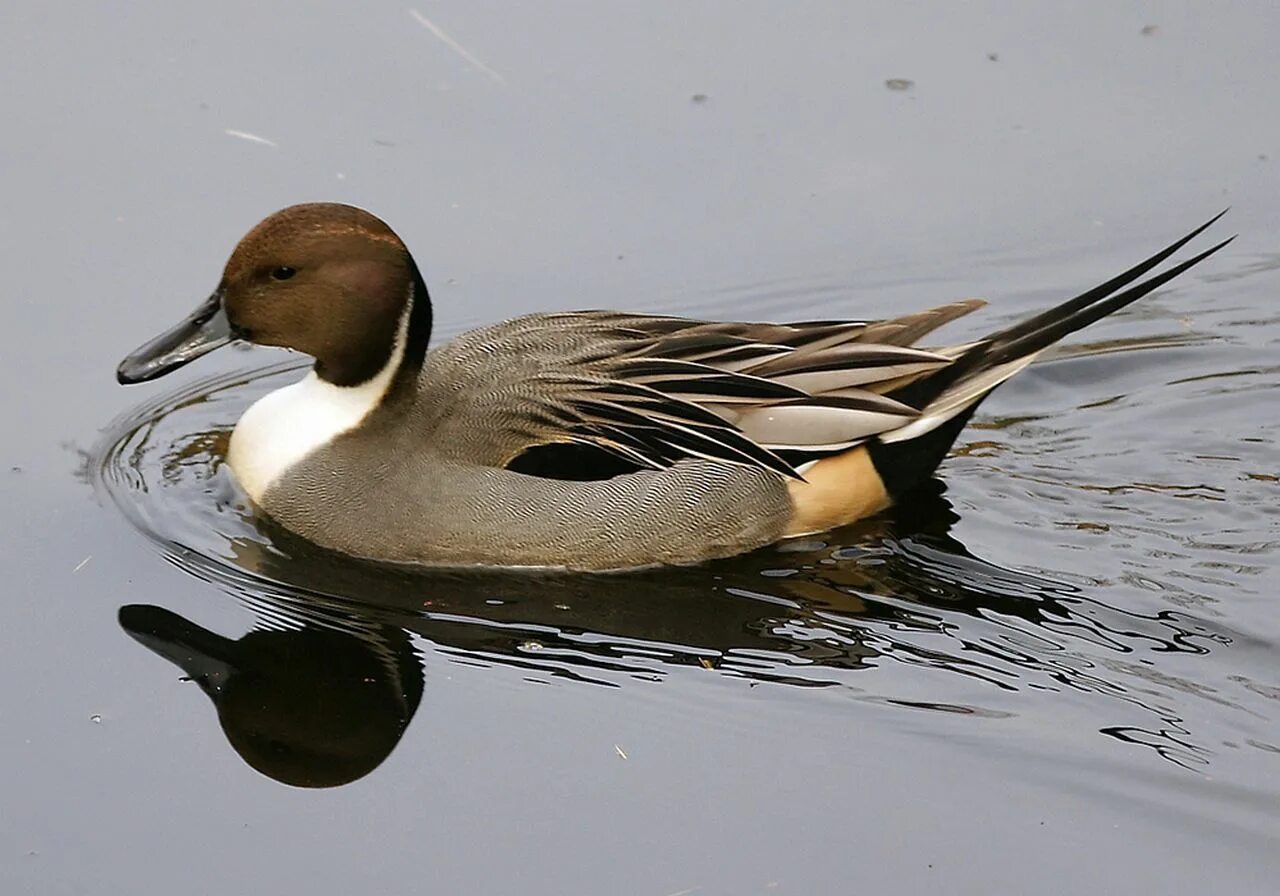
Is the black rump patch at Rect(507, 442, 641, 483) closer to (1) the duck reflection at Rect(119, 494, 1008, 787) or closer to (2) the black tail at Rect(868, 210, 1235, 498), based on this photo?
(1) the duck reflection at Rect(119, 494, 1008, 787)

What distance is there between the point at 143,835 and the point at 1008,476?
336cm

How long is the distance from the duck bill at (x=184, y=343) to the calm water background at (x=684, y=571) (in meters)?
0.50

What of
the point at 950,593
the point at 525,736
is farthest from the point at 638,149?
the point at 525,736

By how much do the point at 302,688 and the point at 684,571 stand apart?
1383 millimetres

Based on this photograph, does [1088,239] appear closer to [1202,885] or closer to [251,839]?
[1202,885]

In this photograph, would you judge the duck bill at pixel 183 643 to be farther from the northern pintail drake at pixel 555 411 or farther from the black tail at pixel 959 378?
the black tail at pixel 959 378

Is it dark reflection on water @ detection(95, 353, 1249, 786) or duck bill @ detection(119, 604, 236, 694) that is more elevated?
dark reflection on water @ detection(95, 353, 1249, 786)

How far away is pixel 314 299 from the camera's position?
6723 millimetres

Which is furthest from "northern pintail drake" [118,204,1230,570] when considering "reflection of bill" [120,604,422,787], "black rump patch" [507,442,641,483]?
"reflection of bill" [120,604,422,787]

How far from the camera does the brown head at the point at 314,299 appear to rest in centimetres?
666

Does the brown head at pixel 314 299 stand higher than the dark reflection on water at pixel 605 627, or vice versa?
the brown head at pixel 314 299

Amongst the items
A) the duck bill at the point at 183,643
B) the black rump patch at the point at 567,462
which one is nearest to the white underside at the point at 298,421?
the black rump patch at the point at 567,462

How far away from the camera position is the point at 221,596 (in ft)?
21.4

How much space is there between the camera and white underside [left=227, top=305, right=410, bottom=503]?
6820 millimetres
